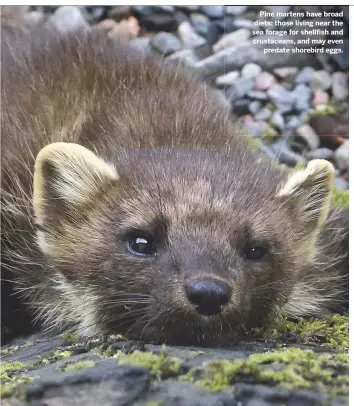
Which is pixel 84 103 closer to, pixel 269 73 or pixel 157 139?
pixel 157 139

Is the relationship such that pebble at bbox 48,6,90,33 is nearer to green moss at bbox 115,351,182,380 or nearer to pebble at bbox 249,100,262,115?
pebble at bbox 249,100,262,115

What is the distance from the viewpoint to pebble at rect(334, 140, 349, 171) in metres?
2.93

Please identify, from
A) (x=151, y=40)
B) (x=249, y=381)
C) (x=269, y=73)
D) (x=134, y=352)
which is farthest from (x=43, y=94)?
(x=249, y=381)

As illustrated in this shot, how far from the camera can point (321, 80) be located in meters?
3.07

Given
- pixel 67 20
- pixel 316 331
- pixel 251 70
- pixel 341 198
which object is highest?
pixel 67 20

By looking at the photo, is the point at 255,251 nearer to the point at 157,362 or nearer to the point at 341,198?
the point at 157,362

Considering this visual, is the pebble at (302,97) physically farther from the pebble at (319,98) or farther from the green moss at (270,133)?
the green moss at (270,133)

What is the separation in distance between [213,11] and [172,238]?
111cm

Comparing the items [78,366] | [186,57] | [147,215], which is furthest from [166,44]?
[78,366]

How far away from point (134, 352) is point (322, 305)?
3.48 ft

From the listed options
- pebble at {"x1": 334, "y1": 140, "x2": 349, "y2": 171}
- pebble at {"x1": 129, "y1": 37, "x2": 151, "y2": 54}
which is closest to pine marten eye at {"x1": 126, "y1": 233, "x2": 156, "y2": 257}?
pebble at {"x1": 334, "y1": 140, "x2": 349, "y2": 171}

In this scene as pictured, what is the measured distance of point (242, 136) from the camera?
3.04 m

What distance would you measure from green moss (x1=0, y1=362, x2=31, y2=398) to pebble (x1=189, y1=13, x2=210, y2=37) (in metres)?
1.49

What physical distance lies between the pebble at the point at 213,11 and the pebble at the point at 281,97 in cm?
46
